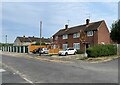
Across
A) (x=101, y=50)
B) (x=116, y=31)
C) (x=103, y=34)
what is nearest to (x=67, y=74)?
(x=101, y=50)

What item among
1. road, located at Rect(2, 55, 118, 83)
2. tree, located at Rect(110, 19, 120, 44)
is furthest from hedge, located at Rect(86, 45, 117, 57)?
road, located at Rect(2, 55, 118, 83)

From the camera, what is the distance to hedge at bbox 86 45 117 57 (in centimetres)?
3934

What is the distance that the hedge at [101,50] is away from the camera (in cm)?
A: 3934

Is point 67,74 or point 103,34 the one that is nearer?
point 67,74

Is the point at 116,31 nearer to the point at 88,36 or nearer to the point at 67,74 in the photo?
the point at 88,36

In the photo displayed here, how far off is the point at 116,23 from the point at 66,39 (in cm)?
1891

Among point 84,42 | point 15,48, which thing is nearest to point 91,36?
point 84,42

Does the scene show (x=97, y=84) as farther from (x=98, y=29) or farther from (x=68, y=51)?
(x=98, y=29)

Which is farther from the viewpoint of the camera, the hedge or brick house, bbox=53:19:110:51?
brick house, bbox=53:19:110:51

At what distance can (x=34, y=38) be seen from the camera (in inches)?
4702

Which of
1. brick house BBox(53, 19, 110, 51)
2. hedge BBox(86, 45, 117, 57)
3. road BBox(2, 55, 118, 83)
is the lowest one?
road BBox(2, 55, 118, 83)

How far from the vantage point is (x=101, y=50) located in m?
40.5

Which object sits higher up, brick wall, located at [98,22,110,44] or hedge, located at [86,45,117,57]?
brick wall, located at [98,22,110,44]

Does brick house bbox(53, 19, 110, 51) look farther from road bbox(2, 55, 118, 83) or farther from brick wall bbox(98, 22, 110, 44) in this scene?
road bbox(2, 55, 118, 83)
